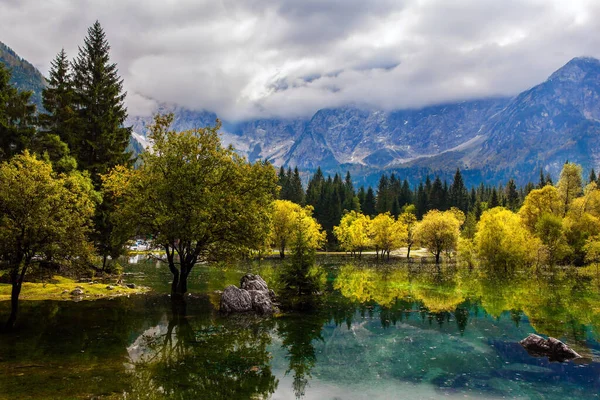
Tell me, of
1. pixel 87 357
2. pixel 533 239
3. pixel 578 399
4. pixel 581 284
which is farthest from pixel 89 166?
pixel 533 239

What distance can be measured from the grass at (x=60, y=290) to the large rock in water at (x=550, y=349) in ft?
116

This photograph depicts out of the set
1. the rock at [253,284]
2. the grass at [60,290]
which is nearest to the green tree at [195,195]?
the rock at [253,284]

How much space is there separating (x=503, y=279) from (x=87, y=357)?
5936 centimetres

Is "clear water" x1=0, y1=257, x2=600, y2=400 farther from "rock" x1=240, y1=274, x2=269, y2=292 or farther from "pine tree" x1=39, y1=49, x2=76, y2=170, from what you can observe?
"pine tree" x1=39, y1=49, x2=76, y2=170

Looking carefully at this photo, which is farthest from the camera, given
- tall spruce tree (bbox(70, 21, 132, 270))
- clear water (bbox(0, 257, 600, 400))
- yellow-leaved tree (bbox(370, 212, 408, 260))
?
yellow-leaved tree (bbox(370, 212, 408, 260))

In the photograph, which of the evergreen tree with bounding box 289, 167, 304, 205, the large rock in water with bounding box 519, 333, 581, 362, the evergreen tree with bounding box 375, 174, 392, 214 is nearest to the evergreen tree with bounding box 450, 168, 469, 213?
the evergreen tree with bounding box 375, 174, 392, 214

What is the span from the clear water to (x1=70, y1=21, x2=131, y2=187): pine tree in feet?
73.2

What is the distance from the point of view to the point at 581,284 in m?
53.3

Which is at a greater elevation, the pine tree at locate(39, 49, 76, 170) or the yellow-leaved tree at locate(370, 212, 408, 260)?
the pine tree at locate(39, 49, 76, 170)

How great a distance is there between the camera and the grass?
34.2 metres

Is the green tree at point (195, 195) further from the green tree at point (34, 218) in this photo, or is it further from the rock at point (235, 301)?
the green tree at point (34, 218)

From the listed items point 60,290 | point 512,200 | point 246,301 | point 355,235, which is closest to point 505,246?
point 355,235

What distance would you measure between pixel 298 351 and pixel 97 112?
45896 millimetres

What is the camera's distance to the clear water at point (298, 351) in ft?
54.6
